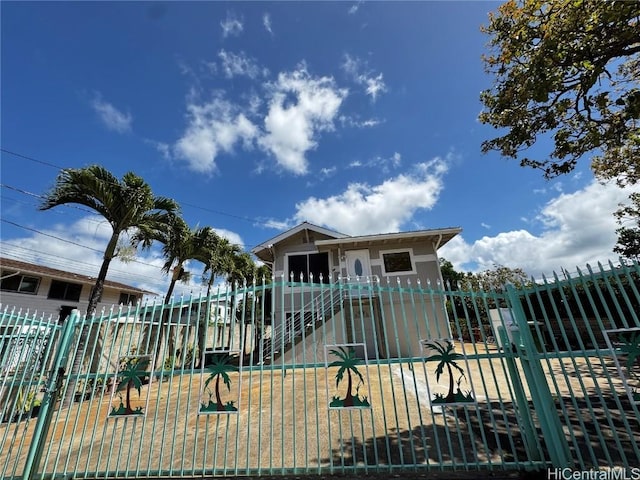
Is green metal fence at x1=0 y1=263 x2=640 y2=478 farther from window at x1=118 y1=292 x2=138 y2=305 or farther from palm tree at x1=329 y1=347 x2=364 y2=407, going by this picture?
window at x1=118 y1=292 x2=138 y2=305

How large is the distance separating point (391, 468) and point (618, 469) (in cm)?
249

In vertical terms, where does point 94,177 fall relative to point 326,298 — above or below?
above

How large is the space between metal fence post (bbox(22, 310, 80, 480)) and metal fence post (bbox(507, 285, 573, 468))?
20.7ft

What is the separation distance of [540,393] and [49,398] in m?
6.44

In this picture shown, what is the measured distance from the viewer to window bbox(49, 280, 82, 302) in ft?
64.1

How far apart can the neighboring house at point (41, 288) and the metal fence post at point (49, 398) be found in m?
14.5

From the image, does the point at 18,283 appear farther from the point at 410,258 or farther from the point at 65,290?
the point at 410,258

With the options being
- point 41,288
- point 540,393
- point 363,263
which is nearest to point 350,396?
point 540,393

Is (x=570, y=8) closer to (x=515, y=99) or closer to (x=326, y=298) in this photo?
(x=515, y=99)

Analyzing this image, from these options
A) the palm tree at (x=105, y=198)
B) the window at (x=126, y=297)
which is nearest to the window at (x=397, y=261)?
the palm tree at (x=105, y=198)

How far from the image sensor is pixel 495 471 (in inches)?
145

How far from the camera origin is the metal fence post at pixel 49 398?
403 centimetres

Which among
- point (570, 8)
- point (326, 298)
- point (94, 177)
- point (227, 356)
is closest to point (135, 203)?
point (94, 177)

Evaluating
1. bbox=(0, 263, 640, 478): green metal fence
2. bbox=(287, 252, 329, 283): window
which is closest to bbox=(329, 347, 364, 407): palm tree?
bbox=(0, 263, 640, 478): green metal fence
